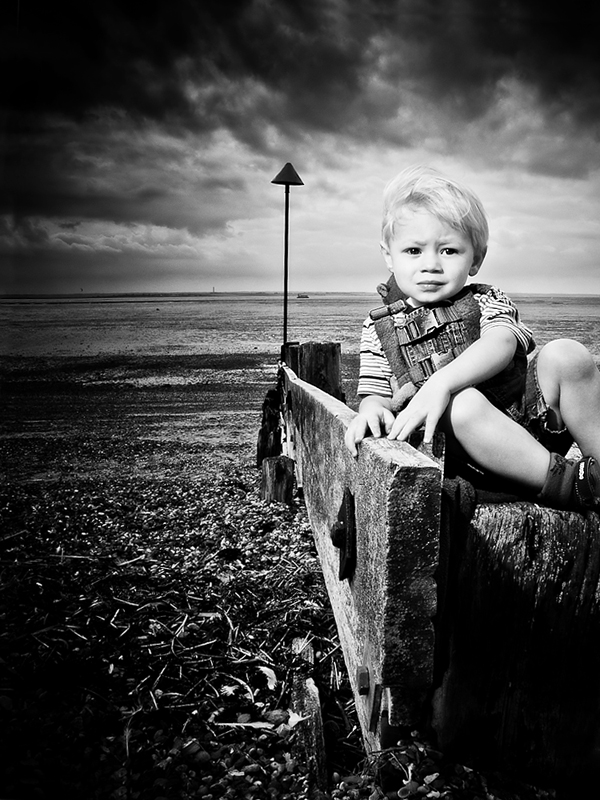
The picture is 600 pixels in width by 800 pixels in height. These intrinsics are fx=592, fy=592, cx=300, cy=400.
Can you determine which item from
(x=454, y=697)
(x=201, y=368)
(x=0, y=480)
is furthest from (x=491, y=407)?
(x=201, y=368)

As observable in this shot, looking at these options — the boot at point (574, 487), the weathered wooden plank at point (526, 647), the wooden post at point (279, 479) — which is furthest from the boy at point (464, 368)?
the wooden post at point (279, 479)

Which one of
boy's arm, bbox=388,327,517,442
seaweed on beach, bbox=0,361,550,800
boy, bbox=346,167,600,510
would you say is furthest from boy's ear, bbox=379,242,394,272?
seaweed on beach, bbox=0,361,550,800

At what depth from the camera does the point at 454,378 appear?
1.58 metres

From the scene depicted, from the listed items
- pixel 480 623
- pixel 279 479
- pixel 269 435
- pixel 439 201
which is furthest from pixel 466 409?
pixel 269 435

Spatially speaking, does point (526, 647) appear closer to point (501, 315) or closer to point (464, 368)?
point (464, 368)

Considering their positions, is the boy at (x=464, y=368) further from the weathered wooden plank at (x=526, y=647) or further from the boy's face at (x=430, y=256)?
the weathered wooden plank at (x=526, y=647)

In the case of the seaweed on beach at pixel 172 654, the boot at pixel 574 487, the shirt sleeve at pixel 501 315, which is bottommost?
the seaweed on beach at pixel 172 654

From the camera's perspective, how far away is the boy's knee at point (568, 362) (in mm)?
1628

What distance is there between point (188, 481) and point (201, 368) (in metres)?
7.85

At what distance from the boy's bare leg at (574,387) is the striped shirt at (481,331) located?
0.43 feet

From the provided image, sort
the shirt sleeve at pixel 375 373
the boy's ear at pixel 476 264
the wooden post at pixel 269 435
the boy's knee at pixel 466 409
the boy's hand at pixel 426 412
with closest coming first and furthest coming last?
the boy's hand at pixel 426 412 < the boy's knee at pixel 466 409 < the boy's ear at pixel 476 264 < the shirt sleeve at pixel 375 373 < the wooden post at pixel 269 435

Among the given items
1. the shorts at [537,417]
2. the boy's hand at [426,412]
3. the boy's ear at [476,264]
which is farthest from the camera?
the boy's ear at [476,264]

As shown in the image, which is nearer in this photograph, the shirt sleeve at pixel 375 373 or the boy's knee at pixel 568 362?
the boy's knee at pixel 568 362

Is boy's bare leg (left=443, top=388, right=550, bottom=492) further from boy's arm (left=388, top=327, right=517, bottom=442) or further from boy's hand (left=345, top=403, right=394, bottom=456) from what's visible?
boy's hand (left=345, top=403, right=394, bottom=456)
